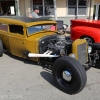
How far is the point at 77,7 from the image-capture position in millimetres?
13312

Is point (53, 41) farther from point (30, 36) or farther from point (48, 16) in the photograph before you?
point (48, 16)

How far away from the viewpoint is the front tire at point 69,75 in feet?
10.1

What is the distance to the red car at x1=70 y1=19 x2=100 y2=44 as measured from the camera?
220 inches

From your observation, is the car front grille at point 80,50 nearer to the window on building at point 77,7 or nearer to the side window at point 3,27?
the side window at point 3,27

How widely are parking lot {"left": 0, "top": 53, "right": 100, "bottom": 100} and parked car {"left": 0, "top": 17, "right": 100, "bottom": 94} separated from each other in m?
0.24

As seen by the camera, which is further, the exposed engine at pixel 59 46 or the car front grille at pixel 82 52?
the exposed engine at pixel 59 46

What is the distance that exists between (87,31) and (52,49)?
2.09 m

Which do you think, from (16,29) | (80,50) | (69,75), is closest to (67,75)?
(69,75)

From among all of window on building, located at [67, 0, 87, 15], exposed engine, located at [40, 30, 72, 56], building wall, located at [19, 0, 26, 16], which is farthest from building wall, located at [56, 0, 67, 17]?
exposed engine, located at [40, 30, 72, 56]

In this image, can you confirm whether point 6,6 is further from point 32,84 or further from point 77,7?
point 32,84

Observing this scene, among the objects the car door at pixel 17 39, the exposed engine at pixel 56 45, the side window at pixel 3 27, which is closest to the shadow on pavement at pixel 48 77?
the exposed engine at pixel 56 45

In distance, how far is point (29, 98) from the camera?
3.22 metres

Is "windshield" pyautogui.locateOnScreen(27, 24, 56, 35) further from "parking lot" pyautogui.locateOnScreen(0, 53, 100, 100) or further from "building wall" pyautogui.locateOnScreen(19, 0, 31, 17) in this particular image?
"building wall" pyautogui.locateOnScreen(19, 0, 31, 17)

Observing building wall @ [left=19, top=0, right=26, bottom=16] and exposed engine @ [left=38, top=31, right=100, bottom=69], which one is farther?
building wall @ [left=19, top=0, right=26, bottom=16]
